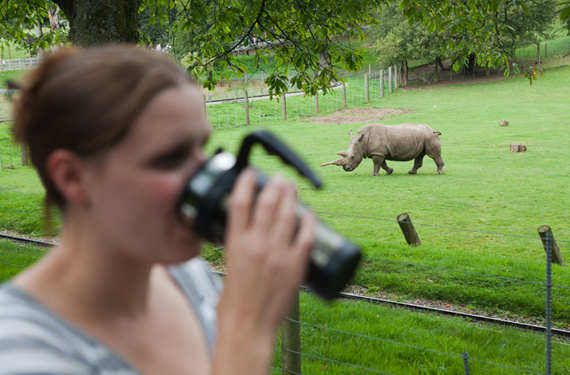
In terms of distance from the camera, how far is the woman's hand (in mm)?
965

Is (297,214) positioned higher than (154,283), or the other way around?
(297,214)

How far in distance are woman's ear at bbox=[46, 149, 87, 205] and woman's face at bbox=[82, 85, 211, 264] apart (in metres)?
0.02

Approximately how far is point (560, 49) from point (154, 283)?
6411 cm

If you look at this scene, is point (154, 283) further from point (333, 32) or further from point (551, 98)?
point (551, 98)

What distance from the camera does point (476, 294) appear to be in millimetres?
8234

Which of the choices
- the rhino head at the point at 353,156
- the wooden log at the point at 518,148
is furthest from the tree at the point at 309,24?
the wooden log at the point at 518,148

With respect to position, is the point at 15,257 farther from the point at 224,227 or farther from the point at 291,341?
the point at 224,227

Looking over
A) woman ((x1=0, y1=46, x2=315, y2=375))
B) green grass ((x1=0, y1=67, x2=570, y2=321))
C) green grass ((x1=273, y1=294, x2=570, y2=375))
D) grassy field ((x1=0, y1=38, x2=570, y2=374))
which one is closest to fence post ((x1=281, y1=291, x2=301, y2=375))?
green grass ((x1=273, y1=294, x2=570, y2=375))

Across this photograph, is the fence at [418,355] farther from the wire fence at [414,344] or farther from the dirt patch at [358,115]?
the dirt patch at [358,115]

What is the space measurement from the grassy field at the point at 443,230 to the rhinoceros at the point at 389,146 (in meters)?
0.56

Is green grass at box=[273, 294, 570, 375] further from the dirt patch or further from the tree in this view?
the dirt patch

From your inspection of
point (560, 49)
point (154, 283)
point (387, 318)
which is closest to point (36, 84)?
point (154, 283)

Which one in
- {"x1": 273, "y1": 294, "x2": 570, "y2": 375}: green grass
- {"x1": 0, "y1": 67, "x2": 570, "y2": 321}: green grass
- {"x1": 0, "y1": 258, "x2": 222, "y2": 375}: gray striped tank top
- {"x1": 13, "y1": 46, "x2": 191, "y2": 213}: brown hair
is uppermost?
{"x1": 13, "y1": 46, "x2": 191, "y2": 213}: brown hair

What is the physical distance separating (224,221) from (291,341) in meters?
3.74
